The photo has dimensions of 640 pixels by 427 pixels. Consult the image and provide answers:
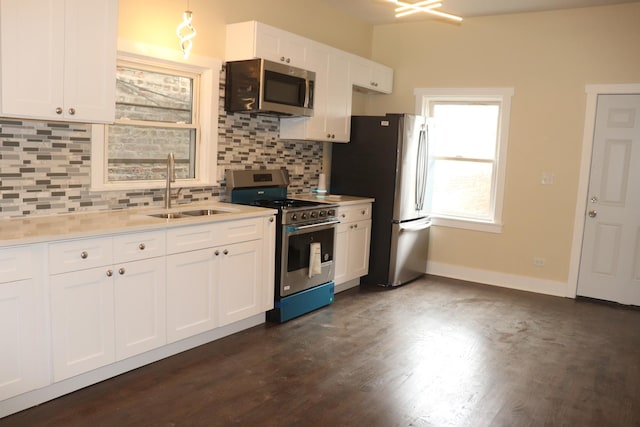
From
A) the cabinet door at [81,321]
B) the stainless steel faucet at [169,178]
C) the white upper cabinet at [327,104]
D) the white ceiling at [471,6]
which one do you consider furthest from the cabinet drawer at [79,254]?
the white ceiling at [471,6]

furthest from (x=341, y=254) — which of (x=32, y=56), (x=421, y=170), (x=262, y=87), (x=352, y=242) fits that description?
(x=32, y=56)

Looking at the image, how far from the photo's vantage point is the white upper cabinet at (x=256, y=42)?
4055 millimetres

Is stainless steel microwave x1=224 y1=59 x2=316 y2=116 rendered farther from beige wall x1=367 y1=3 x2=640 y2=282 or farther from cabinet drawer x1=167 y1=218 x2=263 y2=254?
beige wall x1=367 y1=3 x2=640 y2=282

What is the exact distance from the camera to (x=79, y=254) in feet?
Result: 8.80

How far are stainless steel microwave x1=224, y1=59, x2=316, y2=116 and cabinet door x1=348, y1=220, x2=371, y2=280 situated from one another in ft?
4.40

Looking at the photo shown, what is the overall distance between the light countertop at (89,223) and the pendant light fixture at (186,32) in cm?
114

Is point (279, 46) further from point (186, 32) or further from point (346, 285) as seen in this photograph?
point (346, 285)

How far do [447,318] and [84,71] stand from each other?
10.7ft

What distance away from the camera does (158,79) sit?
12.5 ft

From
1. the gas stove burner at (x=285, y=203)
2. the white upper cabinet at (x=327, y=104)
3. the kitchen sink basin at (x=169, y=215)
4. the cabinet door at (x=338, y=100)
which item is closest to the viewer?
the kitchen sink basin at (x=169, y=215)

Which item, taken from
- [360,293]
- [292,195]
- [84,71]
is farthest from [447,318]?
[84,71]

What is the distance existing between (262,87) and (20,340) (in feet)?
7.83

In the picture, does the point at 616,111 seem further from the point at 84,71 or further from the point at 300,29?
the point at 84,71

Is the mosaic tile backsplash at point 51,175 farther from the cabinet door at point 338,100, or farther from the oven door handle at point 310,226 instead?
the cabinet door at point 338,100
